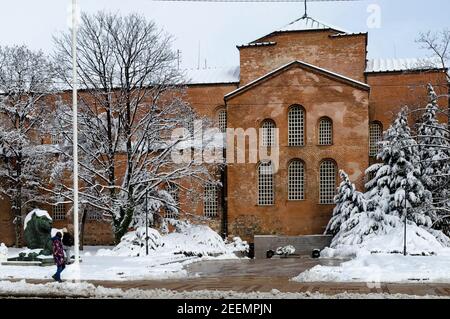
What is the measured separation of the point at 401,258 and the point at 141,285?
951 centimetres

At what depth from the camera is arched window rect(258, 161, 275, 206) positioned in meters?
32.8

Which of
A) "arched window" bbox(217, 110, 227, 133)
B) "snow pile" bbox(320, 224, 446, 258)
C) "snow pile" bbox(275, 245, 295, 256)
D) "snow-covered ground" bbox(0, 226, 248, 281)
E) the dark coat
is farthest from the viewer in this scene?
"arched window" bbox(217, 110, 227, 133)

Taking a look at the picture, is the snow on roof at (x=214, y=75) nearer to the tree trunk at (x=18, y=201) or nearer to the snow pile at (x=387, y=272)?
the tree trunk at (x=18, y=201)

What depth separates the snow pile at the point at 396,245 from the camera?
24344mm

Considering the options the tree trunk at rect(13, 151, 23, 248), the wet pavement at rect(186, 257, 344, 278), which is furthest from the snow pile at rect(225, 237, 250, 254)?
the tree trunk at rect(13, 151, 23, 248)

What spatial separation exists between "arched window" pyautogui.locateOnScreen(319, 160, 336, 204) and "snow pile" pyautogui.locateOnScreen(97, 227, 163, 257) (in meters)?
9.85

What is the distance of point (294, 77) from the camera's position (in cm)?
3284

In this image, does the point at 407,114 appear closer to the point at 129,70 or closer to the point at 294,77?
the point at 294,77

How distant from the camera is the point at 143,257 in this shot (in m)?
23.9

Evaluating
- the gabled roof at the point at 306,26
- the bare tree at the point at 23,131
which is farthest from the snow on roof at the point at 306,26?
the bare tree at the point at 23,131

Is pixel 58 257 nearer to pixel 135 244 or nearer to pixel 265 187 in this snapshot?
pixel 135 244

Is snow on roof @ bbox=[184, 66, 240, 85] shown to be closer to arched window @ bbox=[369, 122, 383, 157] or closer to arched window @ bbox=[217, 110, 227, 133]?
arched window @ bbox=[217, 110, 227, 133]

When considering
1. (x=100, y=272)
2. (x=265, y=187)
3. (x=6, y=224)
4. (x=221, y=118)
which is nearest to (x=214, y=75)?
(x=221, y=118)

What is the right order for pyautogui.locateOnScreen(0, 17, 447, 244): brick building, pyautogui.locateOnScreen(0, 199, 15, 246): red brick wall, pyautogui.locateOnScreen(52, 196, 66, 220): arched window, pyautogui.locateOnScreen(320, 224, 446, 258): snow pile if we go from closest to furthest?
pyautogui.locateOnScreen(320, 224, 446, 258): snow pile, pyautogui.locateOnScreen(0, 199, 15, 246): red brick wall, pyautogui.locateOnScreen(52, 196, 66, 220): arched window, pyautogui.locateOnScreen(0, 17, 447, 244): brick building
